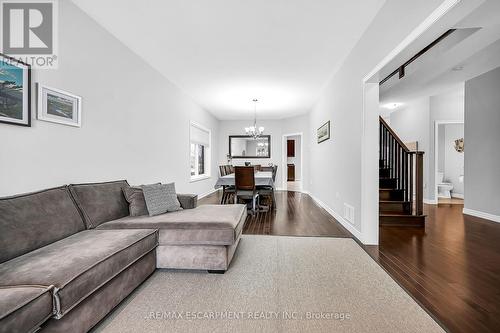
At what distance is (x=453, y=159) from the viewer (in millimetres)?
6707

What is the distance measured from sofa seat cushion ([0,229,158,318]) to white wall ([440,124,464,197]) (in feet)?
27.3

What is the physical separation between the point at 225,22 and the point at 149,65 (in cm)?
177

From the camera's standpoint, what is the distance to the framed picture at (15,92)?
175 centimetres

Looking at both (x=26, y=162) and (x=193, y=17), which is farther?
(x=193, y=17)

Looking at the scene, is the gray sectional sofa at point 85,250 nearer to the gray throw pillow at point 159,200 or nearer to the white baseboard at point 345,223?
the gray throw pillow at point 159,200

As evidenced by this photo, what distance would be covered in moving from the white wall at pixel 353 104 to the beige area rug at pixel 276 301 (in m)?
1.13

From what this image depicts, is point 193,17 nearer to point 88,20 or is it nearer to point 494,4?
point 88,20

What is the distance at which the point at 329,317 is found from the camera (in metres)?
1.52

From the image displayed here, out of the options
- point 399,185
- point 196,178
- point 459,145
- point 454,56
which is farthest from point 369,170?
point 459,145

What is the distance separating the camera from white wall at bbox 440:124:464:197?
6.53 metres

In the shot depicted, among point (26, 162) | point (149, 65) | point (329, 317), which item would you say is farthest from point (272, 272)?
point (149, 65)

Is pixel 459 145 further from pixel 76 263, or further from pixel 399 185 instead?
pixel 76 263

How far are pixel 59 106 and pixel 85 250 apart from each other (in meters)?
1.55

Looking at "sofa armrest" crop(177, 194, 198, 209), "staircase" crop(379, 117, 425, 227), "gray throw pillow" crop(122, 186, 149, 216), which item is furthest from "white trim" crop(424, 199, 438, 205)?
"gray throw pillow" crop(122, 186, 149, 216)
